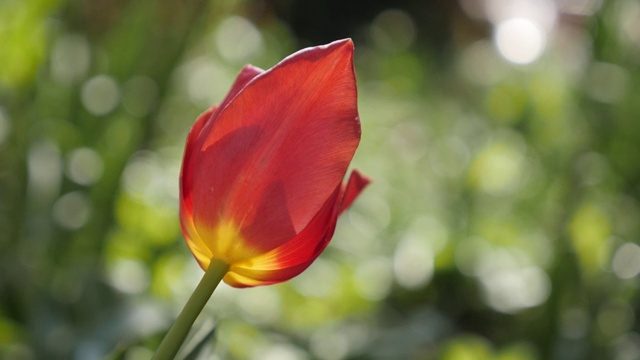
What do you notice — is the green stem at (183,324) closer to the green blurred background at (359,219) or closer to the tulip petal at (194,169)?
the tulip petal at (194,169)

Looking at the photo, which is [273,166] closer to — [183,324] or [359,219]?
[183,324]

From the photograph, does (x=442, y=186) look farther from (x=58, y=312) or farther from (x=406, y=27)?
(x=406, y=27)

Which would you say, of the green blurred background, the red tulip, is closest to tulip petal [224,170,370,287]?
the red tulip

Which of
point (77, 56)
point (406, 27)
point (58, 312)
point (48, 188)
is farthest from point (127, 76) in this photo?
point (406, 27)

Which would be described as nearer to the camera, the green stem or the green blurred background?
the green stem

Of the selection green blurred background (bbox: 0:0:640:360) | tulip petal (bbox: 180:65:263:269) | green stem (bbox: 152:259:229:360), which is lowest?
green blurred background (bbox: 0:0:640:360)

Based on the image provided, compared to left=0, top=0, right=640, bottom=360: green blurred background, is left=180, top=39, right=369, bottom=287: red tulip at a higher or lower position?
higher

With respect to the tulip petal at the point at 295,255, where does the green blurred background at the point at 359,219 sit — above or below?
below

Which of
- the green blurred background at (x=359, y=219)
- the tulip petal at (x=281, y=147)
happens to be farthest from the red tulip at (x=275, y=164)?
the green blurred background at (x=359, y=219)

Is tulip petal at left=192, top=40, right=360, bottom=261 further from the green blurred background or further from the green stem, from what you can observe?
the green blurred background
